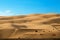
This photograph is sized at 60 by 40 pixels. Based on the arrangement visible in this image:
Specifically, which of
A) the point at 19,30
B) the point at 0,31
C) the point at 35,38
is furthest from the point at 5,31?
the point at 35,38

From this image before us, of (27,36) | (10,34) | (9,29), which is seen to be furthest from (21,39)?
(9,29)

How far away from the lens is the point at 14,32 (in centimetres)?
346

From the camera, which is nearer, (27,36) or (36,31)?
(27,36)

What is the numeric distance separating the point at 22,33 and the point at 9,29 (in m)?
0.41

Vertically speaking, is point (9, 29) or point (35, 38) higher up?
point (9, 29)

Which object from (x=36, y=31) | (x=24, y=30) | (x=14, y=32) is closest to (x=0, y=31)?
(x=14, y=32)

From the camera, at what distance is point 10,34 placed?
3371 millimetres

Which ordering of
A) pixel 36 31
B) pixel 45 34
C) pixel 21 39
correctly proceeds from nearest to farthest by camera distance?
pixel 21 39
pixel 45 34
pixel 36 31

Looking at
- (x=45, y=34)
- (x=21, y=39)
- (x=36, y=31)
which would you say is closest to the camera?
(x=21, y=39)

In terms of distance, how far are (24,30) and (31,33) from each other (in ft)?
0.98

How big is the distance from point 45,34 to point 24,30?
572 millimetres

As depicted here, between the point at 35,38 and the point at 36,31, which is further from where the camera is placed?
the point at 36,31

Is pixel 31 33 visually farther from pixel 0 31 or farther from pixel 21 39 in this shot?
pixel 0 31

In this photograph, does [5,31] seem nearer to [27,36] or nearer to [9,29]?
[9,29]
